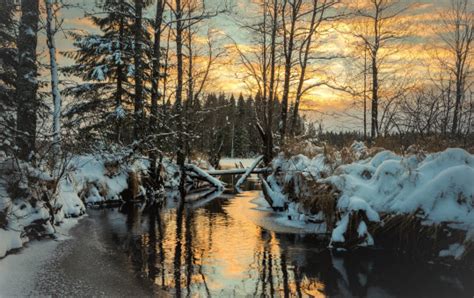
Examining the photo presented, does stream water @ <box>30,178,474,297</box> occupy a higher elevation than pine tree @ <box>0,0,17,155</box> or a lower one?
lower

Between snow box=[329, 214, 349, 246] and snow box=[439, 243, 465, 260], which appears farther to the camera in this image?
snow box=[329, 214, 349, 246]

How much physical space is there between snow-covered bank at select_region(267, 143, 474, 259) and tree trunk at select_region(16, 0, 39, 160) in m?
6.48

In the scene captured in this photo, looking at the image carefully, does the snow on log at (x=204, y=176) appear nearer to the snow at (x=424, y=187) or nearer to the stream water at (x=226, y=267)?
the stream water at (x=226, y=267)

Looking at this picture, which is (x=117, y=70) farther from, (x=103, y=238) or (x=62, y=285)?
(x=62, y=285)

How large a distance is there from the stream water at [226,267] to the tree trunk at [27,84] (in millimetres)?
2213

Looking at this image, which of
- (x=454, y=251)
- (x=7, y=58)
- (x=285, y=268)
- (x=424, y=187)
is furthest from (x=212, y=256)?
(x=7, y=58)

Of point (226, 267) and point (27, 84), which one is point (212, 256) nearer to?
point (226, 267)

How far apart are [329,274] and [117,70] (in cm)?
1818

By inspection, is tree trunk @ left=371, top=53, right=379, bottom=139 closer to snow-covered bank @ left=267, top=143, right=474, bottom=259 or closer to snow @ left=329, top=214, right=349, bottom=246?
snow-covered bank @ left=267, top=143, right=474, bottom=259

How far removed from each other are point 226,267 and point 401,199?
3392 millimetres

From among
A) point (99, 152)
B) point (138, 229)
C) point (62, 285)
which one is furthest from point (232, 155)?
point (62, 285)

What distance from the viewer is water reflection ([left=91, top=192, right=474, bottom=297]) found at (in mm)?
5764

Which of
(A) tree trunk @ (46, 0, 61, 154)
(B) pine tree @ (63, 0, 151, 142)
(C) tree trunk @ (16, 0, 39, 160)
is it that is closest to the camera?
(C) tree trunk @ (16, 0, 39, 160)

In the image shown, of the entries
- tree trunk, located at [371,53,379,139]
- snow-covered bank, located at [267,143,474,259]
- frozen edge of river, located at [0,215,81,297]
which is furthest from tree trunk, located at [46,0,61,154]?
tree trunk, located at [371,53,379,139]
